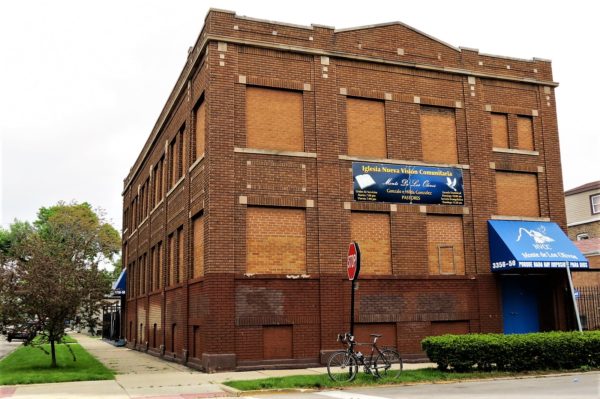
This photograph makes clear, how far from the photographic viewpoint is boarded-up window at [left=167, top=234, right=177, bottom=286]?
24.1m

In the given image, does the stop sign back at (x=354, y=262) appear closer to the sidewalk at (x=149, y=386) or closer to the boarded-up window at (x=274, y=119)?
the sidewalk at (x=149, y=386)

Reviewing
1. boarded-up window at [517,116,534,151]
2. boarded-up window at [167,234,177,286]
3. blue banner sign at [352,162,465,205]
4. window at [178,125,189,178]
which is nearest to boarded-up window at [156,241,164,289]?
boarded-up window at [167,234,177,286]

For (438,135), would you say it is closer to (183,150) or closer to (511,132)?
(511,132)

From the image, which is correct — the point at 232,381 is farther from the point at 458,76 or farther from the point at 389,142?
the point at 458,76

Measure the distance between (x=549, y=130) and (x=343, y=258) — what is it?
32.5ft

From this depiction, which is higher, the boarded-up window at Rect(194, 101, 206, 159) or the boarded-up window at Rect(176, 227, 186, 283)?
the boarded-up window at Rect(194, 101, 206, 159)

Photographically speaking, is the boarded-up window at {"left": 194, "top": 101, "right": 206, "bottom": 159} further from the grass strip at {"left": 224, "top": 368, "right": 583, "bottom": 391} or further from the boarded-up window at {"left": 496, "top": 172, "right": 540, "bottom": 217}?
the boarded-up window at {"left": 496, "top": 172, "right": 540, "bottom": 217}

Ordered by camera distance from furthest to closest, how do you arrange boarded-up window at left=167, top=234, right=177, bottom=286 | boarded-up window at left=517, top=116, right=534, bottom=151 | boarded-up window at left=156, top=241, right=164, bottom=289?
boarded-up window at left=156, top=241, right=164, bottom=289 < boarded-up window at left=167, top=234, right=177, bottom=286 < boarded-up window at left=517, top=116, right=534, bottom=151

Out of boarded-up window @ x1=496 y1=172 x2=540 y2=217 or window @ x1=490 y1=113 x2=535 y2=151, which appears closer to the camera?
boarded-up window @ x1=496 y1=172 x2=540 y2=217

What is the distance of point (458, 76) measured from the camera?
22.2 meters

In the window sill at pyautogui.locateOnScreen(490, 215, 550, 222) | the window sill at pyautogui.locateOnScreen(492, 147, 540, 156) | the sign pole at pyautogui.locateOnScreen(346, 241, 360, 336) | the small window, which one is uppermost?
the window sill at pyautogui.locateOnScreen(492, 147, 540, 156)

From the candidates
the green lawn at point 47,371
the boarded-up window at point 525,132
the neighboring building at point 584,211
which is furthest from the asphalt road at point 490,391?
the neighboring building at point 584,211

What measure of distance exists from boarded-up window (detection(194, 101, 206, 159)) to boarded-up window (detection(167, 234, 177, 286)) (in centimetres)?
473

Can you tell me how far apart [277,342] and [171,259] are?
834 centimetres
